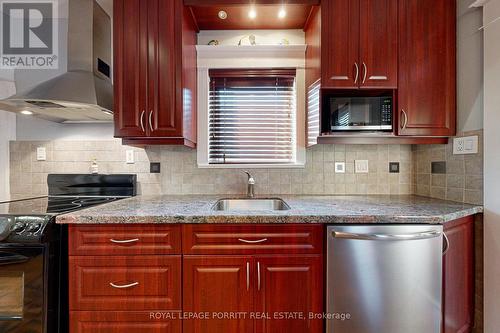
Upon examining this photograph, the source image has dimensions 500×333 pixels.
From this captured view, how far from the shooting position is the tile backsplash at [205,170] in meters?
2.17

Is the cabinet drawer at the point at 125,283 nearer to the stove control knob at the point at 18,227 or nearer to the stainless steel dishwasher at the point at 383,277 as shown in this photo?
the stove control knob at the point at 18,227

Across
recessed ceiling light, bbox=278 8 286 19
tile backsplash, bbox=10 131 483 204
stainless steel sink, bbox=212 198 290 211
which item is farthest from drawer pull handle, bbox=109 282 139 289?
recessed ceiling light, bbox=278 8 286 19

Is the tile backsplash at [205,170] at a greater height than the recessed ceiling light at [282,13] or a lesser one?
lesser

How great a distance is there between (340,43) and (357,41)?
121 millimetres

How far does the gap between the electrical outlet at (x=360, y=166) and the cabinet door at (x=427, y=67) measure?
48cm

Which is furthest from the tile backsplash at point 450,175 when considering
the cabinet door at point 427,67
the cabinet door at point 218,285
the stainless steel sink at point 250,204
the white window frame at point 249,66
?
the cabinet door at point 218,285

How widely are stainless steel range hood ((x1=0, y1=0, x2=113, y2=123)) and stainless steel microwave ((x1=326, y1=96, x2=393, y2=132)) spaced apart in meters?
1.70

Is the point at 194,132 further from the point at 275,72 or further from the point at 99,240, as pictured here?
the point at 99,240

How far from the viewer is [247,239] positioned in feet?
4.42

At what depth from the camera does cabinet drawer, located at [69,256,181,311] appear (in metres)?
1.33

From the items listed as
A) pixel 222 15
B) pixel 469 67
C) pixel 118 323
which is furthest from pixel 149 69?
pixel 469 67

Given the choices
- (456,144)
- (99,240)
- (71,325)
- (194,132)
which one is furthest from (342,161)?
(71,325)

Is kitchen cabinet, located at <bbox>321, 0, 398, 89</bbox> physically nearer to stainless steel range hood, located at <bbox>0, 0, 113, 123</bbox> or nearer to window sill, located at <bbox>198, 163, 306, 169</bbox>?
window sill, located at <bbox>198, 163, 306, 169</bbox>

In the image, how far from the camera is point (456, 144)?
5.71 ft
